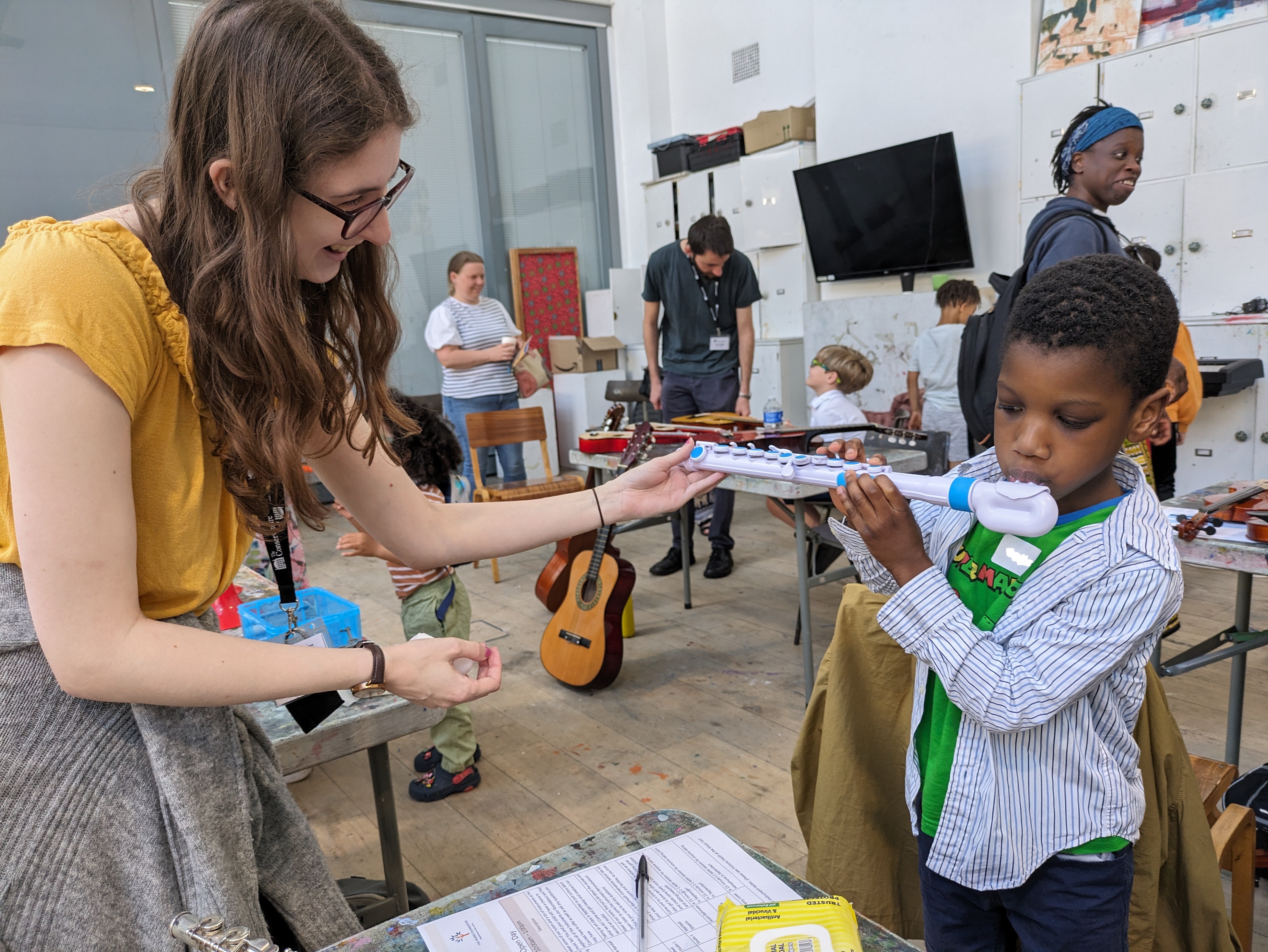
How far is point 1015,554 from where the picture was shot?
3.62 ft

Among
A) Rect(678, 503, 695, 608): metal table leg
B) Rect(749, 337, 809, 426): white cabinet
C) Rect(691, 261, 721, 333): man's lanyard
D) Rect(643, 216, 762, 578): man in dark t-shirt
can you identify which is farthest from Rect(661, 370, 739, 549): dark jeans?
Rect(749, 337, 809, 426): white cabinet

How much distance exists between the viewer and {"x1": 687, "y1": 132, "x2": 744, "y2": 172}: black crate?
6.91 metres

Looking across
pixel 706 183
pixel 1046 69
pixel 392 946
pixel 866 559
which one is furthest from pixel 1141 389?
pixel 706 183

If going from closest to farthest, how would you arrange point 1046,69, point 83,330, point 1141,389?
point 83,330, point 1141,389, point 1046,69

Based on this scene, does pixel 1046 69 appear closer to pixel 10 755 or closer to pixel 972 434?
pixel 972 434

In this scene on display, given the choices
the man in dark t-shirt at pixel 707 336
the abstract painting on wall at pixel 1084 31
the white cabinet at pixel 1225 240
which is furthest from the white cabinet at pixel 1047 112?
the man in dark t-shirt at pixel 707 336

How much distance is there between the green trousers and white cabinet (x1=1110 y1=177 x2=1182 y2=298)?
3.85 m

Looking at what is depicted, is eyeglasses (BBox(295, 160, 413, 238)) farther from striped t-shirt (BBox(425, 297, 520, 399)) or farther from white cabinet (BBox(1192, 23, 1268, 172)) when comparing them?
white cabinet (BBox(1192, 23, 1268, 172))

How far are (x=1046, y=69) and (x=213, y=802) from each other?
558 cm

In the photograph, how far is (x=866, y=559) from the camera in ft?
4.12

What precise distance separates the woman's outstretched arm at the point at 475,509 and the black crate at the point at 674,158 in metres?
6.50

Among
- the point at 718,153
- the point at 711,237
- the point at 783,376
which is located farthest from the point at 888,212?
the point at 711,237

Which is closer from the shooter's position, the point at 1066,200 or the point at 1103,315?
the point at 1103,315

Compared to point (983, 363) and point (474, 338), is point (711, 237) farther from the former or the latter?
point (983, 363)
